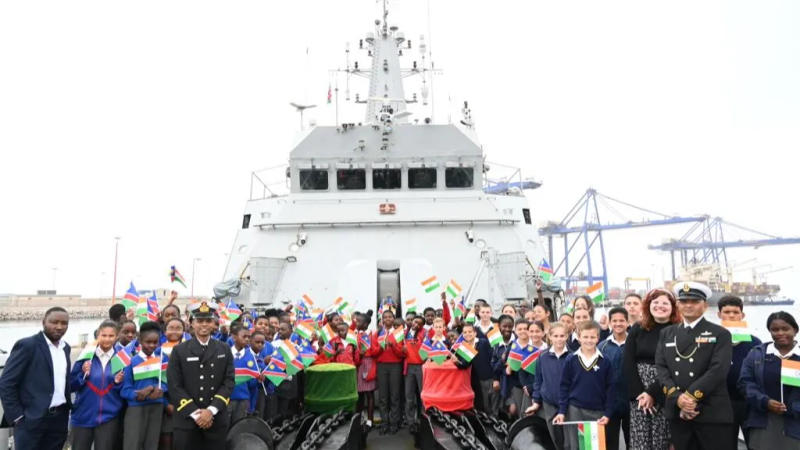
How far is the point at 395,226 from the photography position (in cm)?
1240

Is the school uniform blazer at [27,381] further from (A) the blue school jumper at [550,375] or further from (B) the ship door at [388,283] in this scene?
(B) the ship door at [388,283]

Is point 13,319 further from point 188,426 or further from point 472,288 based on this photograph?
point 188,426

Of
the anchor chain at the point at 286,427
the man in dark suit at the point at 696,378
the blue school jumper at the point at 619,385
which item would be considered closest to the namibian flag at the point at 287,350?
the anchor chain at the point at 286,427

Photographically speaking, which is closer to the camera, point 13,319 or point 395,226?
point 395,226

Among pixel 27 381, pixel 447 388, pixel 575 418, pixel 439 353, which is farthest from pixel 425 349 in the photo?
pixel 27 381

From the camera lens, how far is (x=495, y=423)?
586 centimetres

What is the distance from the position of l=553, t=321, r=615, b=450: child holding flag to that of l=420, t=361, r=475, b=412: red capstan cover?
6.35 feet

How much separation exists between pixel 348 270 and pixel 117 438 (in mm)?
6756

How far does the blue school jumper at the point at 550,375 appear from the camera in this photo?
194 inches

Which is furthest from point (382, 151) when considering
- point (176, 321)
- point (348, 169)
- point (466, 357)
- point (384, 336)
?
point (176, 321)

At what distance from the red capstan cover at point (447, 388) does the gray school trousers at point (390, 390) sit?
92cm

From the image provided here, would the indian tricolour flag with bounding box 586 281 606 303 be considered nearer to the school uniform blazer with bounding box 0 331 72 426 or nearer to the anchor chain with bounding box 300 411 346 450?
the anchor chain with bounding box 300 411 346 450

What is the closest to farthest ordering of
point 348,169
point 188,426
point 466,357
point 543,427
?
1. point 188,426
2. point 543,427
3. point 466,357
4. point 348,169

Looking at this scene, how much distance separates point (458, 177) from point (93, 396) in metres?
9.90
